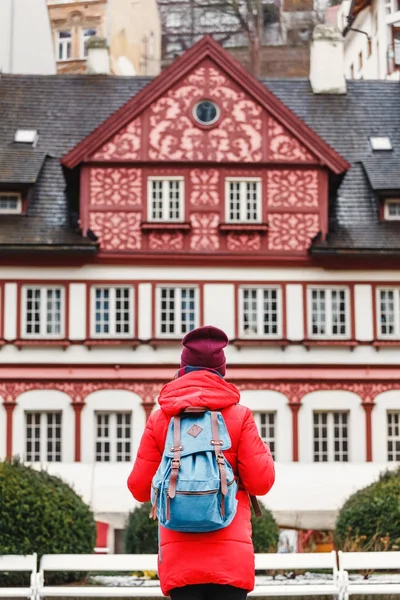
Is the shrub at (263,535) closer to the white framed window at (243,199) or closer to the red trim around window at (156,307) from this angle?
the red trim around window at (156,307)

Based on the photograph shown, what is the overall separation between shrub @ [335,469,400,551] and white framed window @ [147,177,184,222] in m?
10.9

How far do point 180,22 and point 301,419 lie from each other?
122 ft

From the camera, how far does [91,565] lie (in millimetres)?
15625

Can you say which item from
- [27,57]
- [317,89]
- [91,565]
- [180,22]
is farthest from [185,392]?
[180,22]

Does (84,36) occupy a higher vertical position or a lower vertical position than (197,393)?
higher

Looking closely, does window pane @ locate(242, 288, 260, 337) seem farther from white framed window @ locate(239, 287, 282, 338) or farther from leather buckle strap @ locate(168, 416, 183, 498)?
leather buckle strap @ locate(168, 416, 183, 498)

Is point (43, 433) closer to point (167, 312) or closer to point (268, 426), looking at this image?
point (167, 312)

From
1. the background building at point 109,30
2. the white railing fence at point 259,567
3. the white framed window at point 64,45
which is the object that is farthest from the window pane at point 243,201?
the white framed window at point 64,45

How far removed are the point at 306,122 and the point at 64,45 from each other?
2776 cm

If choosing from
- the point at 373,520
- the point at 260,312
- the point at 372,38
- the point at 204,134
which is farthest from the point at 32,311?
the point at 372,38

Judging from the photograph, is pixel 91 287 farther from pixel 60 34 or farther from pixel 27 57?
pixel 60 34

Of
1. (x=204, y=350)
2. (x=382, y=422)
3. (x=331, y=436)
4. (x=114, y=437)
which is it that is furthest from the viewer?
(x=331, y=436)

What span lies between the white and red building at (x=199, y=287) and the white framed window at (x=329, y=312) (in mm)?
43

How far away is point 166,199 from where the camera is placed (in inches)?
1173
